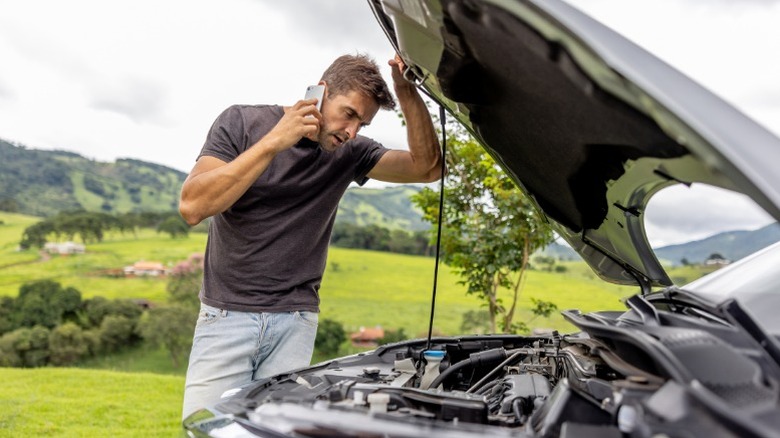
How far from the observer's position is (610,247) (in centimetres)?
207

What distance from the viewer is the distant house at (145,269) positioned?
9523 millimetres

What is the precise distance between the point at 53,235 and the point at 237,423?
10.4 metres

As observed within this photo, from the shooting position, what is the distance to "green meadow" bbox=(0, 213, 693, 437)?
5.26 meters

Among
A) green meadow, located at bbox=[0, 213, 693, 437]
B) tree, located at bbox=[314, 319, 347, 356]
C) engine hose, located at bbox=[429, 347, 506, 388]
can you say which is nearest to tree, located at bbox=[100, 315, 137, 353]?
green meadow, located at bbox=[0, 213, 693, 437]

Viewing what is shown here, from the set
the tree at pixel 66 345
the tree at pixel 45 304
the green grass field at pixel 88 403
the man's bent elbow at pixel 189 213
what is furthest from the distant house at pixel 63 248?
the man's bent elbow at pixel 189 213

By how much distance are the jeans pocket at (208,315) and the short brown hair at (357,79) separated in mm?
959

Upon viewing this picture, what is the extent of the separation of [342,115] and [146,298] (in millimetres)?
8322

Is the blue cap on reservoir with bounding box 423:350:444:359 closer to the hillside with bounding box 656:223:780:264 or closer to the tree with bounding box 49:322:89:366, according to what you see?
the hillside with bounding box 656:223:780:264

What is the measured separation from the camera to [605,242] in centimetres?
205

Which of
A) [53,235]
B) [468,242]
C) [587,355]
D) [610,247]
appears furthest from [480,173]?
[53,235]

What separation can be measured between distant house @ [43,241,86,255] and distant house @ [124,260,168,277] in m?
0.94

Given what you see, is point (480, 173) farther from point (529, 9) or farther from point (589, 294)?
point (529, 9)

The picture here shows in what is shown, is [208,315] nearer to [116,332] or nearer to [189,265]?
[189,265]

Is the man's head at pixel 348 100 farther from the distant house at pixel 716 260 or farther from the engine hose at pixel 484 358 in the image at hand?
the distant house at pixel 716 260
